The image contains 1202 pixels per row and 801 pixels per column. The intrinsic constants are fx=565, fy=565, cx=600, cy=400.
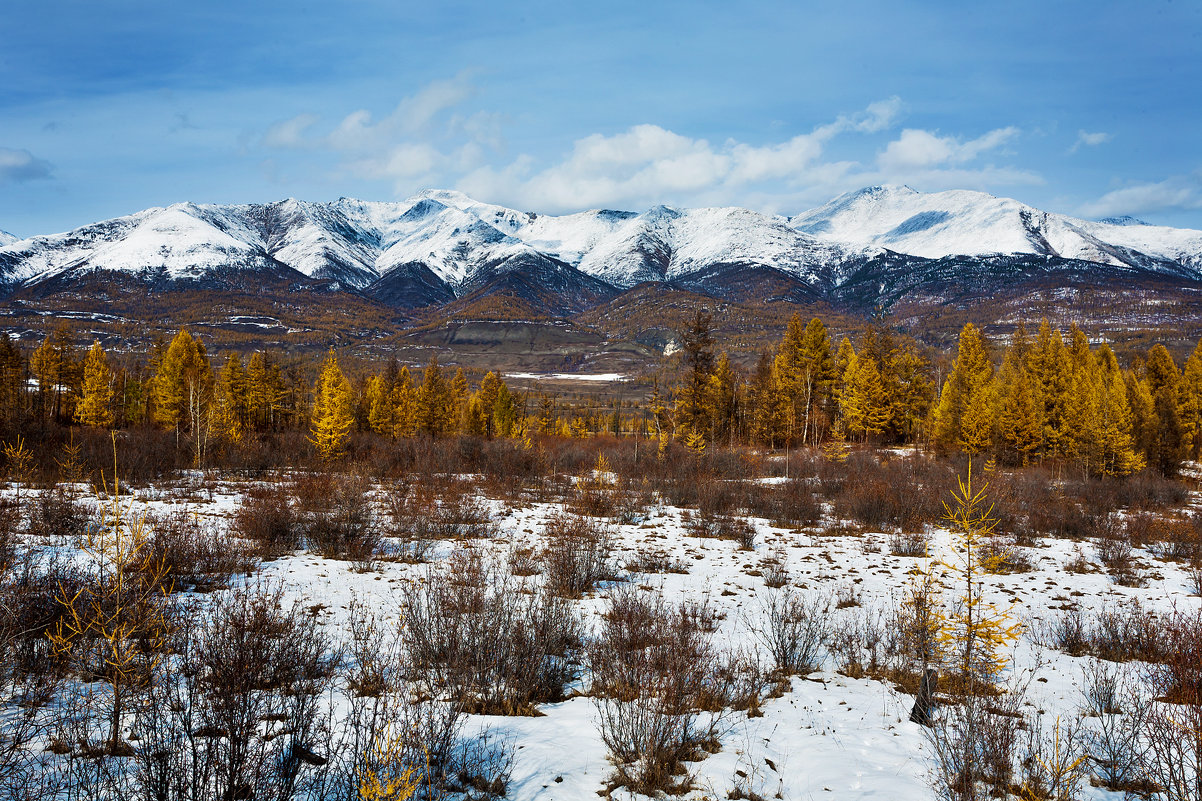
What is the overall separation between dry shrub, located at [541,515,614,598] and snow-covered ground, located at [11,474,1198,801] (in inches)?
24.4

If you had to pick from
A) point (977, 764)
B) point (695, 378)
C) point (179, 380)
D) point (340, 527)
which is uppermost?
point (695, 378)

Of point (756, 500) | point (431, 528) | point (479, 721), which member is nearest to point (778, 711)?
point (479, 721)

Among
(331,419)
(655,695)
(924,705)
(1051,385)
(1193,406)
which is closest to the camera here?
(655,695)

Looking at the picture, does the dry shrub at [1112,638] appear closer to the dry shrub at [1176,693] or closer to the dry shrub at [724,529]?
the dry shrub at [1176,693]

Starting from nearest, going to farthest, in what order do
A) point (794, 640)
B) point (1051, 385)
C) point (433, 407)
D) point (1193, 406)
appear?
point (794, 640) < point (1051, 385) < point (1193, 406) < point (433, 407)

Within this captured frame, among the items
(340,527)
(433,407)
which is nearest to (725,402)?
(433,407)

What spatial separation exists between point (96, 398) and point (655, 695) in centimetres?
5050

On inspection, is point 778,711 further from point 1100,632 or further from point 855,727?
point 1100,632

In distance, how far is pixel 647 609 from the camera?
8234 millimetres

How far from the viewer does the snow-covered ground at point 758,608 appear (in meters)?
4.86

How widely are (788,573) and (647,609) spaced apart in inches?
238

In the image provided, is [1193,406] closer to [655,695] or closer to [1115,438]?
[1115,438]

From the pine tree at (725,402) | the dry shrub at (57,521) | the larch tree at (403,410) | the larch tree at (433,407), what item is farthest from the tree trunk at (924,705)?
the larch tree at (433,407)

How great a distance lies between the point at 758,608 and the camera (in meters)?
10.3
